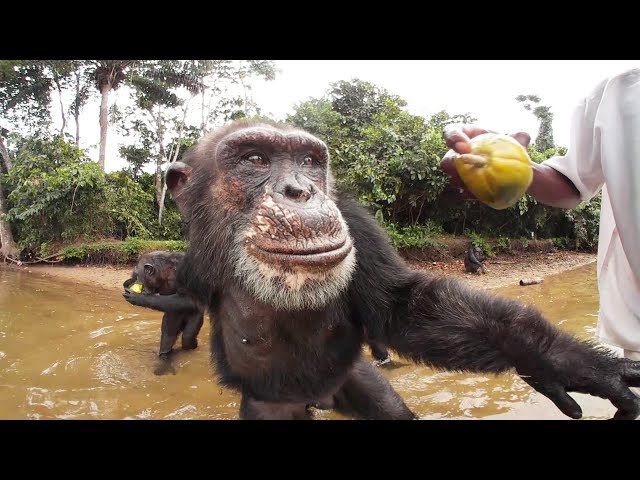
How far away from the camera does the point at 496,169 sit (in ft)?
6.41

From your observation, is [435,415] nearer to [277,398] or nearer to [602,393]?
[277,398]

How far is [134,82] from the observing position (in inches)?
722

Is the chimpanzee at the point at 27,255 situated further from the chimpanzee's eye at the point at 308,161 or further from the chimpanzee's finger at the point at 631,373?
the chimpanzee's finger at the point at 631,373

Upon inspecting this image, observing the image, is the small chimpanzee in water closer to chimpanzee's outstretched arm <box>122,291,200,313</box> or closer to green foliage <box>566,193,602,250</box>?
green foliage <box>566,193,602,250</box>

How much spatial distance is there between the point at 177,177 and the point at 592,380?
2945mm

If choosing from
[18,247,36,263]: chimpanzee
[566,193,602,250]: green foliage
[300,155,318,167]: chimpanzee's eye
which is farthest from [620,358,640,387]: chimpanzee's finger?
[566,193,602,250]: green foliage

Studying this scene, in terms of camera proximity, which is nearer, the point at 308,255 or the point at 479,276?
the point at 308,255

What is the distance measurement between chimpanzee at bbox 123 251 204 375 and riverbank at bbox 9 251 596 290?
468 centimetres

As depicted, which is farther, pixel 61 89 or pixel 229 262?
pixel 61 89

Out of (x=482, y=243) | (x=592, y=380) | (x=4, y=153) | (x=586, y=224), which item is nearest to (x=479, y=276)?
(x=482, y=243)

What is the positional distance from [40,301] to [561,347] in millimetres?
9030

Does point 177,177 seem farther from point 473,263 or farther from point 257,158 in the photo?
point 473,263

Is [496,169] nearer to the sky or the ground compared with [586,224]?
nearer to the sky

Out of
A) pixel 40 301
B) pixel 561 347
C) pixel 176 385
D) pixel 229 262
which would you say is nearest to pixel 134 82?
pixel 40 301
